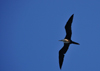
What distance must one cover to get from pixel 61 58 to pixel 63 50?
1.27 meters

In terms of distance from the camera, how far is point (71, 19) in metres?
20.9

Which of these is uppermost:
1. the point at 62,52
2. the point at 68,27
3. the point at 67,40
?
the point at 68,27

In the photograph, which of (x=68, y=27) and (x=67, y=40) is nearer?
(x=68, y=27)

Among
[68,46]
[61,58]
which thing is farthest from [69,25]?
[61,58]

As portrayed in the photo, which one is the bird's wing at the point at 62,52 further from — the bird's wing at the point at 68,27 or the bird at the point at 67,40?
the bird's wing at the point at 68,27

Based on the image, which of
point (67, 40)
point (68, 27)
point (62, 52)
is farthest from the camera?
point (62, 52)

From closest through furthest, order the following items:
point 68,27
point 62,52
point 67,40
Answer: point 68,27, point 67,40, point 62,52

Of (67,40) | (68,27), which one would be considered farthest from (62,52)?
(68,27)

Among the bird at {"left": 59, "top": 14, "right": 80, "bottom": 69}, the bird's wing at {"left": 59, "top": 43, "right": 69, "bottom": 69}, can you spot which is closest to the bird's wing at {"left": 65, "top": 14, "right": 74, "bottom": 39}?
the bird at {"left": 59, "top": 14, "right": 80, "bottom": 69}

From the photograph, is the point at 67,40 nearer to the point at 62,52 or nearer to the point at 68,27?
the point at 68,27

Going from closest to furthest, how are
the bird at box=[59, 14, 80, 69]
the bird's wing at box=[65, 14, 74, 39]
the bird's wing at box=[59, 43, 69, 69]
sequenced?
the bird's wing at box=[65, 14, 74, 39], the bird at box=[59, 14, 80, 69], the bird's wing at box=[59, 43, 69, 69]

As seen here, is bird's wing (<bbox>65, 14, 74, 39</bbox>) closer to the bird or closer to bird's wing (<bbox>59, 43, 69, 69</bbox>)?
the bird

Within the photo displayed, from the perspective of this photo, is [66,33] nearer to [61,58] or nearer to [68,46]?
[68,46]

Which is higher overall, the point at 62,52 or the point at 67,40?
the point at 67,40
